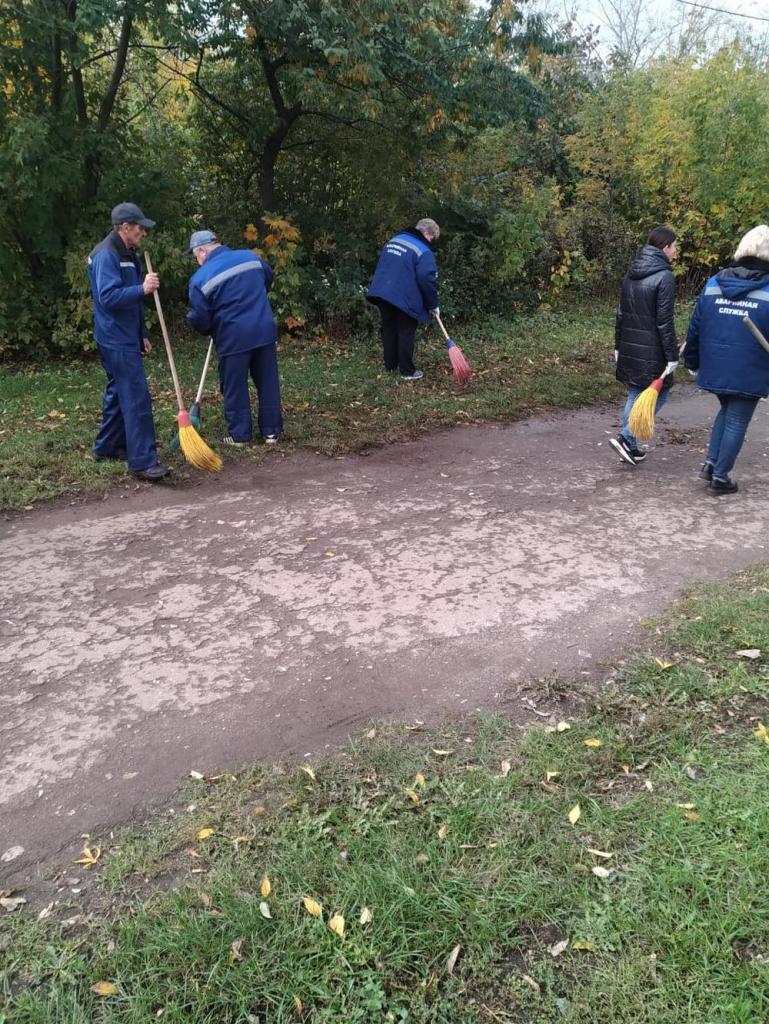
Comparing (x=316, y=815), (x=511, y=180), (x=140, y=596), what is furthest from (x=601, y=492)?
(x=511, y=180)

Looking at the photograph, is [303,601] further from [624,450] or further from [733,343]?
[733,343]

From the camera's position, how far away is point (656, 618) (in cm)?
413

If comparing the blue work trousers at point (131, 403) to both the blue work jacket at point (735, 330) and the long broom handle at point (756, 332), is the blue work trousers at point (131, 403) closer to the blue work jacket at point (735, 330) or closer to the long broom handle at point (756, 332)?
the blue work jacket at point (735, 330)

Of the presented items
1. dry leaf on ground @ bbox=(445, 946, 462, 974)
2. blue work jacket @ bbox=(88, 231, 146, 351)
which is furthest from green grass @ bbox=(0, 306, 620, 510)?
dry leaf on ground @ bbox=(445, 946, 462, 974)

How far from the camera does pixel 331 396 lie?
8.69m

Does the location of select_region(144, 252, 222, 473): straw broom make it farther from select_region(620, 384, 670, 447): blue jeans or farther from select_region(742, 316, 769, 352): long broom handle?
select_region(742, 316, 769, 352): long broom handle

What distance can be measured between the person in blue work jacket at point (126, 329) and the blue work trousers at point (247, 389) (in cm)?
82

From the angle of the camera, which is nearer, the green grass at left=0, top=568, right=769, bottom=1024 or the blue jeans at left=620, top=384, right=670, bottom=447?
the green grass at left=0, top=568, right=769, bottom=1024

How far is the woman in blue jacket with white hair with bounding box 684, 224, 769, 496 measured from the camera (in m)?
5.37

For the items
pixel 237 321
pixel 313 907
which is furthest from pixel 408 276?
pixel 313 907

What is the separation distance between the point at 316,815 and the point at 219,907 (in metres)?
0.48

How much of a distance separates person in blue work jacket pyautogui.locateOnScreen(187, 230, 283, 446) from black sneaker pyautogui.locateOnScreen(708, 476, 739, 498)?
377 centimetres

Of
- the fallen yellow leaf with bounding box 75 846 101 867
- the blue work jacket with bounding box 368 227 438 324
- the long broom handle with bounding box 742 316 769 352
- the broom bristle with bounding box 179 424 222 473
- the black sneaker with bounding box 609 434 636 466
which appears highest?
the blue work jacket with bounding box 368 227 438 324

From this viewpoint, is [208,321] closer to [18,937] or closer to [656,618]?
[656,618]
